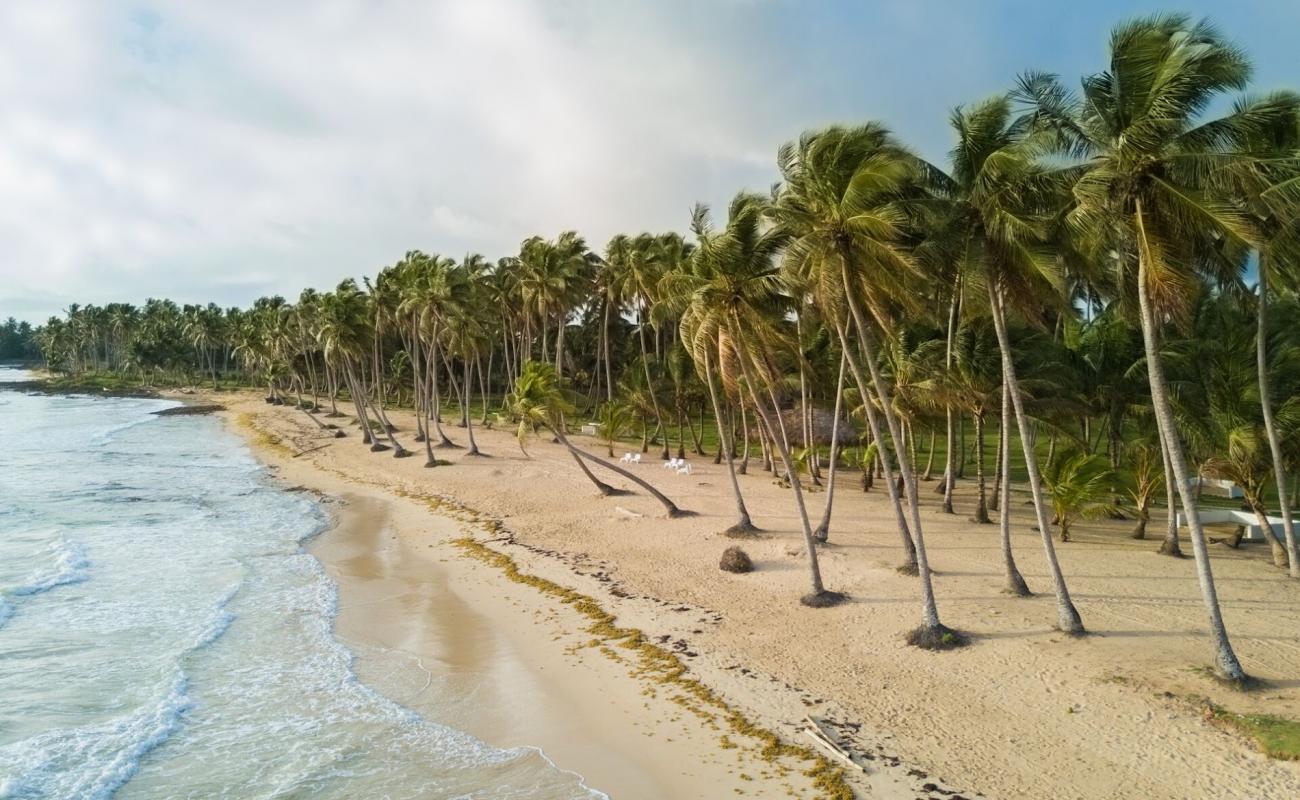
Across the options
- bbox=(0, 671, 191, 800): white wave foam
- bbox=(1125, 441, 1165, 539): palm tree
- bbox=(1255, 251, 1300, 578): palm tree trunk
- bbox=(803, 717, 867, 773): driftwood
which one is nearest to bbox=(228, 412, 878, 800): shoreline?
bbox=(803, 717, 867, 773): driftwood

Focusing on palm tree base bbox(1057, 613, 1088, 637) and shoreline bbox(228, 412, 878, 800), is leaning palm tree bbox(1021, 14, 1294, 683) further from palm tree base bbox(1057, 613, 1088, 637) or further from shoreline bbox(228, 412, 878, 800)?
shoreline bbox(228, 412, 878, 800)

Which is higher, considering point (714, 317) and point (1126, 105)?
point (1126, 105)

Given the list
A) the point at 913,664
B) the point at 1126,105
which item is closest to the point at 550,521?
the point at 913,664

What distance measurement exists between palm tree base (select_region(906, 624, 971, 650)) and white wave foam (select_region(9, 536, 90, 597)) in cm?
2071

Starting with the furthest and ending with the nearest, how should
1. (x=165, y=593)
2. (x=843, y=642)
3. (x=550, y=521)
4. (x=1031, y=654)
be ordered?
(x=550, y=521) → (x=165, y=593) → (x=843, y=642) → (x=1031, y=654)

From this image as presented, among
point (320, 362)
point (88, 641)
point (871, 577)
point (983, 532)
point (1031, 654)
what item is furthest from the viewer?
point (320, 362)

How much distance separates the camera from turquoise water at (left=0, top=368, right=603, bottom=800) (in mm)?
10078

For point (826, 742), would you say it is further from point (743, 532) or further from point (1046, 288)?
point (743, 532)

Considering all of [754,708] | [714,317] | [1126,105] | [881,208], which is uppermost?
[1126,105]

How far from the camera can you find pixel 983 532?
2219 centimetres

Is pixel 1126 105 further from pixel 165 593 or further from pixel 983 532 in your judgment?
pixel 165 593

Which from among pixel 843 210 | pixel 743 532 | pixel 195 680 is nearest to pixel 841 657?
pixel 843 210

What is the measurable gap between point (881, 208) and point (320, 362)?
86582 millimetres

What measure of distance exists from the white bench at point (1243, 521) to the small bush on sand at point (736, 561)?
40.6ft
